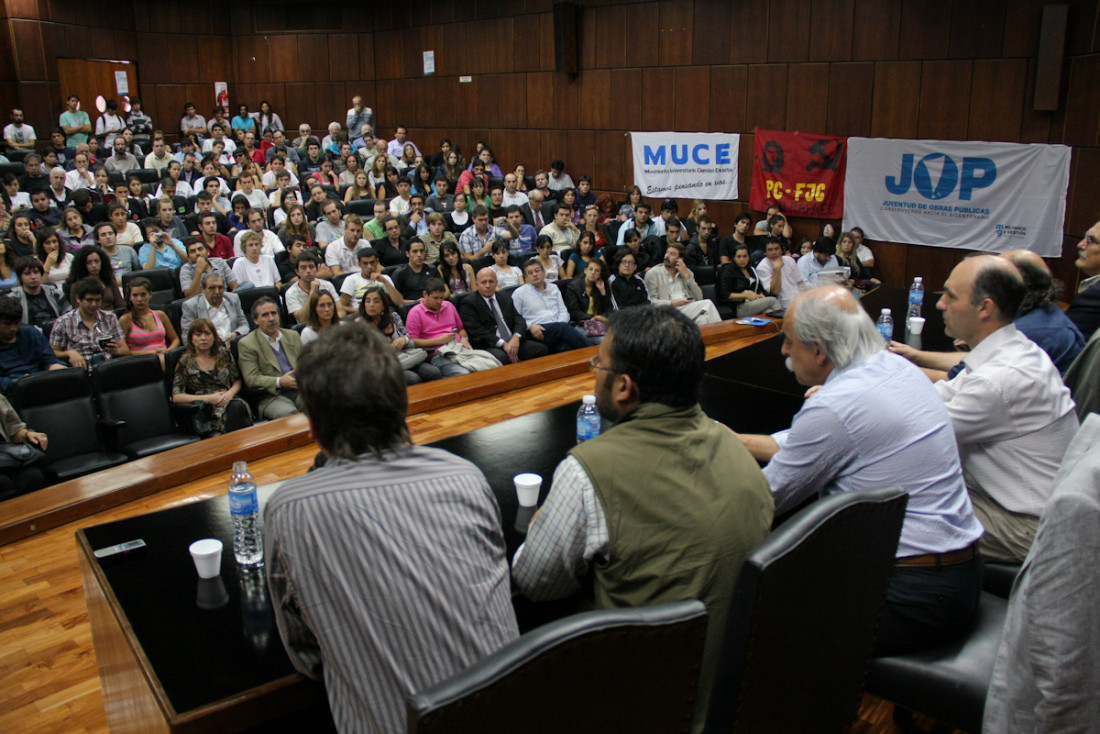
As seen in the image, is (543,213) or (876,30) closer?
(876,30)

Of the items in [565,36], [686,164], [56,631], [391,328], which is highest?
[565,36]

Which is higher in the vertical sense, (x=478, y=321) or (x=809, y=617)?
(x=809, y=617)

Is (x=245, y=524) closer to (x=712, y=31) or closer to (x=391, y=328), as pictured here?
(x=391, y=328)

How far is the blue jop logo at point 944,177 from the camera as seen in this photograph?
24.5 feet

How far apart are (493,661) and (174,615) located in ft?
3.35

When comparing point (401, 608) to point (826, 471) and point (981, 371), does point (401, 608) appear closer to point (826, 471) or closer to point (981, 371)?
point (826, 471)

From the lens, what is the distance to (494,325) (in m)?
5.78

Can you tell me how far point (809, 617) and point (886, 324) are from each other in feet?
10.5

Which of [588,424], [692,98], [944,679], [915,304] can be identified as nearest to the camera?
[944,679]

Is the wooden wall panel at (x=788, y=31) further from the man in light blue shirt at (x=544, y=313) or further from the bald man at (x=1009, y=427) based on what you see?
the bald man at (x=1009, y=427)

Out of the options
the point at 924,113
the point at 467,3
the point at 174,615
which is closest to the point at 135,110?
the point at 467,3

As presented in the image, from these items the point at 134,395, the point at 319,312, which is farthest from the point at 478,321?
the point at 134,395

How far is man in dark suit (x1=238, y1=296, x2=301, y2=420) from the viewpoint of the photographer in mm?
4504

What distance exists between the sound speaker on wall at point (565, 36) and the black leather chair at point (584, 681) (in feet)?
34.1
